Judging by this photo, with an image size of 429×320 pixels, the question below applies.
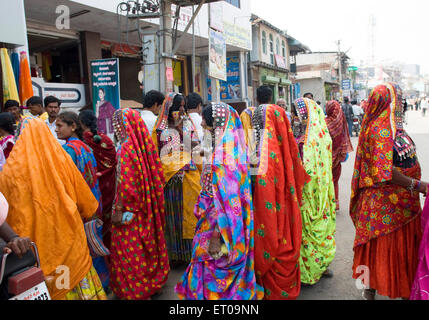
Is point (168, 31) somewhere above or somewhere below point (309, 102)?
above

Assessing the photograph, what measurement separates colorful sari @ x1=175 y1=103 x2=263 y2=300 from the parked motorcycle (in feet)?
3.18

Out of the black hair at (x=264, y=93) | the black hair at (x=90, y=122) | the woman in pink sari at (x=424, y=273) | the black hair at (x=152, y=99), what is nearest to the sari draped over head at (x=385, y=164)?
the woman in pink sari at (x=424, y=273)

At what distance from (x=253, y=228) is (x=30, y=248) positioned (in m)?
1.35

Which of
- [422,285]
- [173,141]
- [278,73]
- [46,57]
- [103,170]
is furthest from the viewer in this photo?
[278,73]

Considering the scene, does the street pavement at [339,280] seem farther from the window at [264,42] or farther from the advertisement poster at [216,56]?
the window at [264,42]

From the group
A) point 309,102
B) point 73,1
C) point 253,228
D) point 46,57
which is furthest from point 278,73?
point 253,228

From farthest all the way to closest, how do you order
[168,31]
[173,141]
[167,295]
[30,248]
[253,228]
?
[168,31], [173,141], [167,295], [253,228], [30,248]

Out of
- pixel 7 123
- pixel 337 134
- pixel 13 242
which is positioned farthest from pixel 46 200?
pixel 337 134

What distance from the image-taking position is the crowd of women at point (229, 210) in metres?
2.27

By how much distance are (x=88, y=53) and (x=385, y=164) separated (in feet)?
30.8

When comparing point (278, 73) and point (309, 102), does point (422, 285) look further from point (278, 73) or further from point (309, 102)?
point (278, 73)

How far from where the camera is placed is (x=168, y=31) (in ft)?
20.1

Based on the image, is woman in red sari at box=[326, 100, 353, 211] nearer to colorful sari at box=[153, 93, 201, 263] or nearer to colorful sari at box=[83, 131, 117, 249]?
colorful sari at box=[153, 93, 201, 263]

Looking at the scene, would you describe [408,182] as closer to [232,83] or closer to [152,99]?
[152,99]
